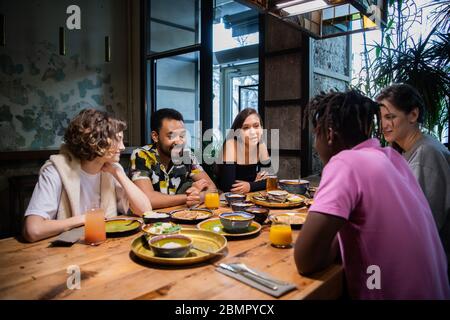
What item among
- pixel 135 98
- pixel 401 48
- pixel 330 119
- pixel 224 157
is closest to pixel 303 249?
pixel 330 119

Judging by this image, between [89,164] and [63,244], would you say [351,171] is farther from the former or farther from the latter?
[89,164]

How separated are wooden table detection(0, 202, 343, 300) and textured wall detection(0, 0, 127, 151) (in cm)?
302

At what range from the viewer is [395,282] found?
3.32 ft

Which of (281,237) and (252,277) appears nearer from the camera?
(252,277)

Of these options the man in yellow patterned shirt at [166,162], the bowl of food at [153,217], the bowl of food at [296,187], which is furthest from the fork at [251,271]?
the bowl of food at [296,187]

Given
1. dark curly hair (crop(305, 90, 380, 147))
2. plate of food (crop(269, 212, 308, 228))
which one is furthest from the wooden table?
Result: dark curly hair (crop(305, 90, 380, 147))

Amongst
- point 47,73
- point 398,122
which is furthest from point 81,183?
point 47,73

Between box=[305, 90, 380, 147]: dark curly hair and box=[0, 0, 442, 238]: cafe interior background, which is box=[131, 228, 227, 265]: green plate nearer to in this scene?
box=[305, 90, 380, 147]: dark curly hair

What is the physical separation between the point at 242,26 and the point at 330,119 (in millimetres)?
5196

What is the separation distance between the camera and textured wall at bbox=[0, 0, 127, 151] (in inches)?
146

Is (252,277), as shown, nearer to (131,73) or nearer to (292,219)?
(292,219)

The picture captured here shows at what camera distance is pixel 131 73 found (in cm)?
498

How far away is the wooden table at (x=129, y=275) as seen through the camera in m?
0.93

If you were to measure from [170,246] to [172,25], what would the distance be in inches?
175
